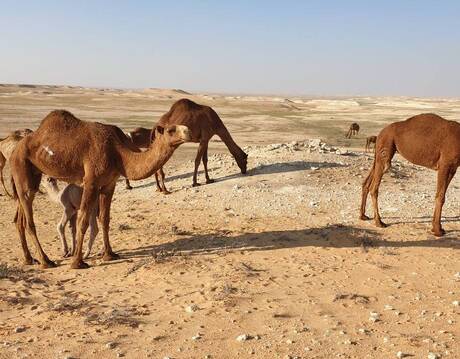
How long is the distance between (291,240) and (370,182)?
2.74 m

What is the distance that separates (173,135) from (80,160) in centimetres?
172

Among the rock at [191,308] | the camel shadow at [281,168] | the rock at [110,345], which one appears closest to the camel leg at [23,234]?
the rock at [191,308]

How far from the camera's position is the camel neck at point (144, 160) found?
7.86 meters

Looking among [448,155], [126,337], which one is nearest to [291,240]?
[448,155]

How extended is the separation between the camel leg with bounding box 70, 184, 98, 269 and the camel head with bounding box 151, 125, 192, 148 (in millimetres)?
1356

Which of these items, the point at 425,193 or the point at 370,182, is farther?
the point at 425,193

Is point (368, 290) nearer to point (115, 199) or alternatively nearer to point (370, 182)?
point (370, 182)

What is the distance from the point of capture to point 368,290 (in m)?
7.21

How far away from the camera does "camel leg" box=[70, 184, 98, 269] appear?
8141 mm

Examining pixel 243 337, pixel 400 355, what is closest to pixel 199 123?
pixel 243 337

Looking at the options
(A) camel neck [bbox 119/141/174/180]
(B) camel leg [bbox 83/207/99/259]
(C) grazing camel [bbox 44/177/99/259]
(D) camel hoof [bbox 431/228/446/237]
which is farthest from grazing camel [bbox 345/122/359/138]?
(A) camel neck [bbox 119/141/174/180]

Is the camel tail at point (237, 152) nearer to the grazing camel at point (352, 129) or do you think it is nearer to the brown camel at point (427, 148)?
the brown camel at point (427, 148)

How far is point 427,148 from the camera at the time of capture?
10.2 meters

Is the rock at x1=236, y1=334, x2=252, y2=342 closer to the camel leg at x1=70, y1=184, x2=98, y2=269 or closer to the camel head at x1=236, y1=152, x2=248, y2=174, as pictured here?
the camel leg at x1=70, y1=184, x2=98, y2=269
